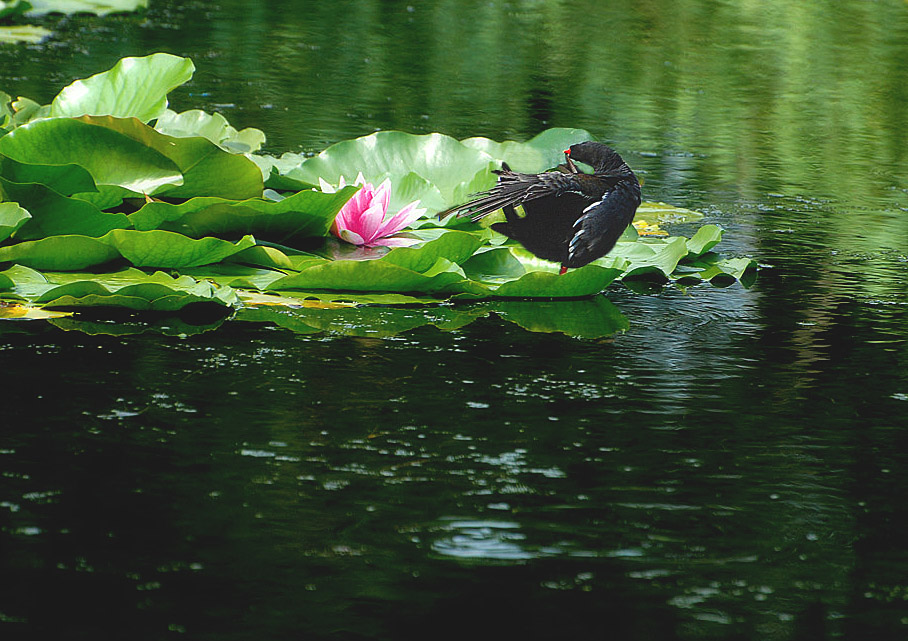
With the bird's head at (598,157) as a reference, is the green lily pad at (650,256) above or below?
below

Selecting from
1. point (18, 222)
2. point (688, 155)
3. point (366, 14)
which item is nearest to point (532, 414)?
point (18, 222)

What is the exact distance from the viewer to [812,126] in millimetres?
5477

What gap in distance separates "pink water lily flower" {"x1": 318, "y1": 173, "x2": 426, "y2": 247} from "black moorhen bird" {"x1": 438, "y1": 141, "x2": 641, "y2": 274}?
14 centimetres

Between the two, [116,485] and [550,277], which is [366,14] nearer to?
[550,277]

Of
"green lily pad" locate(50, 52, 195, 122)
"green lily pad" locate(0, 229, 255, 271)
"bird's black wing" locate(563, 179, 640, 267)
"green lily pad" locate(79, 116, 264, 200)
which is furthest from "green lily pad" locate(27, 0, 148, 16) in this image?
"bird's black wing" locate(563, 179, 640, 267)

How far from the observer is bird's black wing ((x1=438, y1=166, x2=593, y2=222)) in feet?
8.55

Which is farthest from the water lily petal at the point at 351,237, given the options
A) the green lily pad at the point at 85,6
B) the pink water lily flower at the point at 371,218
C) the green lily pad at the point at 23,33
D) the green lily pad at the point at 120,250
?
the green lily pad at the point at 85,6

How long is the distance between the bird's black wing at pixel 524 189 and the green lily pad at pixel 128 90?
2.47 ft

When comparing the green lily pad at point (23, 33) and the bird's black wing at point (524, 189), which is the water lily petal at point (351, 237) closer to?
the bird's black wing at point (524, 189)

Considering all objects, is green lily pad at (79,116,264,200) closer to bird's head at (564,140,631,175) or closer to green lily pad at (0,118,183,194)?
green lily pad at (0,118,183,194)

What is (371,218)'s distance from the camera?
271 centimetres

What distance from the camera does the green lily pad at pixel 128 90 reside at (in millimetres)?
2818

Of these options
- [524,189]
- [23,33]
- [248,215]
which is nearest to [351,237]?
[248,215]

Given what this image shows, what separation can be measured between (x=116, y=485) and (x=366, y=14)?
8385 millimetres
